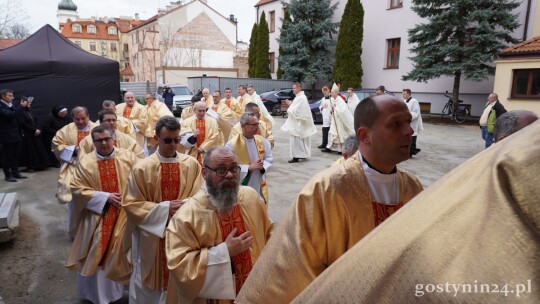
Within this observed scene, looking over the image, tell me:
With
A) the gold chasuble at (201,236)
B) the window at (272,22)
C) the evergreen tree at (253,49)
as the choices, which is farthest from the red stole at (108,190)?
the window at (272,22)

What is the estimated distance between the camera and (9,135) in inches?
324

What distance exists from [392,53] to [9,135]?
879 inches

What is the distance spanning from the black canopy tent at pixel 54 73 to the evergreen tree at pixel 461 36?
1521cm

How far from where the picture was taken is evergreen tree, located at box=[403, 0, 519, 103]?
17.5m

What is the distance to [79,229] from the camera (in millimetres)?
3879

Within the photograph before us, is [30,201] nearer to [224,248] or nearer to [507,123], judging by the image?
[224,248]

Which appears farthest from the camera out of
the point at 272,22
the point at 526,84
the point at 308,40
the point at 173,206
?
the point at 272,22

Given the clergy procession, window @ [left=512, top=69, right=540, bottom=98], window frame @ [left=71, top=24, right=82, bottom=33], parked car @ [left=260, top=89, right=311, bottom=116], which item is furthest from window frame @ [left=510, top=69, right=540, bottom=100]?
window frame @ [left=71, top=24, right=82, bottom=33]

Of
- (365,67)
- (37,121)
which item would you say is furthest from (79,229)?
(365,67)

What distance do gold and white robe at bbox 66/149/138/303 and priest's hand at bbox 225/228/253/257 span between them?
1.79 m

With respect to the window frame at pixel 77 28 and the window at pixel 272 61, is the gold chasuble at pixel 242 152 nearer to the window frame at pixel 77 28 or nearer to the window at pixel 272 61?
the window at pixel 272 61

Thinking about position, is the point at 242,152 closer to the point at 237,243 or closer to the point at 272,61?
the point at 237,243

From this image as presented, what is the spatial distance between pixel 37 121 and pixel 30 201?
351 cm

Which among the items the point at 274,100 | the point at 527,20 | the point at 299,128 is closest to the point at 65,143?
the point at 299,128
